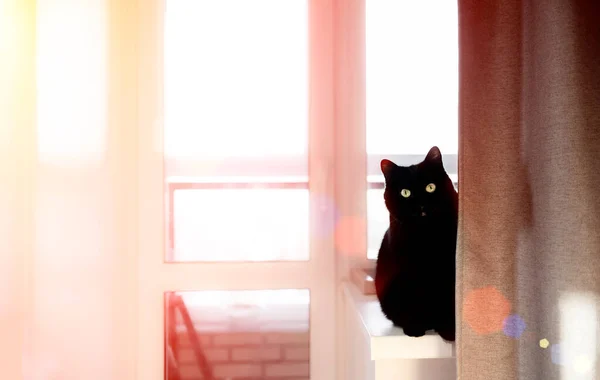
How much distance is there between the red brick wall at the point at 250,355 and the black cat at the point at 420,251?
58cm

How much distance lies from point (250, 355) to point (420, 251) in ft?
2.62

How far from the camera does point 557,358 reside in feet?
2.30

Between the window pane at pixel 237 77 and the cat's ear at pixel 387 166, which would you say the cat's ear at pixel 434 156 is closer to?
the cat's ear at pixel 387 166

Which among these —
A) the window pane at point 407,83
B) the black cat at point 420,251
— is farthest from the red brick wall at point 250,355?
the black cat at point 420,251

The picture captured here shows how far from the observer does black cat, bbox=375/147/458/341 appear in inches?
31.7

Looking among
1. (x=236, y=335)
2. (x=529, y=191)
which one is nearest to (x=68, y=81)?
(x=236, y=335)

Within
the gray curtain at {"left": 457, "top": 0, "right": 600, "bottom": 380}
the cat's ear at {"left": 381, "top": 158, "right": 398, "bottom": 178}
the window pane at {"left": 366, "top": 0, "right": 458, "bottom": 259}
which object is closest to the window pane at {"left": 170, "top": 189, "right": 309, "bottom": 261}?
the window pane at {"left": 366, "top": 0, "right": 458, "bottom": 259}

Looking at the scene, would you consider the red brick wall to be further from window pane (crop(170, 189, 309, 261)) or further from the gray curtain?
the gray curtain

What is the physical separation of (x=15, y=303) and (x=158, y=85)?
720 mm

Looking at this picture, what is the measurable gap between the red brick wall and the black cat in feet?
1.89

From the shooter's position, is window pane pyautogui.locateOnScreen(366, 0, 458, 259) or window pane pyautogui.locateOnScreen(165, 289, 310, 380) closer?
window pane pyautogui.locateOnScreen(366, 0, 458, 259)

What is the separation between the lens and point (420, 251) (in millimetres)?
852

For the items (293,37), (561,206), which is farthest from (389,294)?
(293,37)

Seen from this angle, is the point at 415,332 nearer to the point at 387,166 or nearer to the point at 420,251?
the point at 420,251
